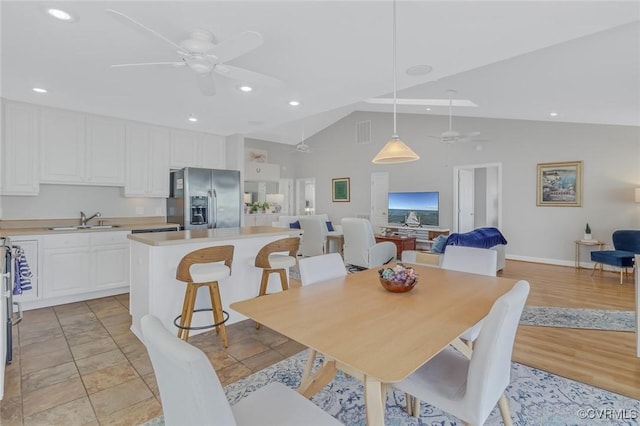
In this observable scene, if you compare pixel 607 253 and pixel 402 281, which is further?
pixel 607 253

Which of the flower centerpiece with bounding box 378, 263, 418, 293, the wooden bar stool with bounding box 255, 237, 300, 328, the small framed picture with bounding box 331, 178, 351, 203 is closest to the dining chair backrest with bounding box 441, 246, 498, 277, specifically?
the flower centerpiece with bounding box 378, 263, 418, 293

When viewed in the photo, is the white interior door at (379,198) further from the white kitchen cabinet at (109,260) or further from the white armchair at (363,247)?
the white kitchen cabinet at (109,260)

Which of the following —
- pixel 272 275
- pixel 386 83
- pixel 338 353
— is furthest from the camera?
pixel 272 275

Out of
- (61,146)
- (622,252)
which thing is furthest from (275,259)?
(622,252)

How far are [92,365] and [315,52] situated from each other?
299 cm

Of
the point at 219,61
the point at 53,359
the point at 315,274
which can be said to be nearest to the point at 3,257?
the point at 53,359

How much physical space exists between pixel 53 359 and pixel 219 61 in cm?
266

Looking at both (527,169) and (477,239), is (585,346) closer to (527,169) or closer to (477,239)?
(477,239)

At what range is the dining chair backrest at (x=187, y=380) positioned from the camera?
798 mm

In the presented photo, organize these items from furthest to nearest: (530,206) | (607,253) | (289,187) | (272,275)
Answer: (289,187) < (530,206) < (607,253) < (272,275)

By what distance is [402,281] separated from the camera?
1784 millimetres

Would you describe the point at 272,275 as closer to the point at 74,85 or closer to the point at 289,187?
the point at 74,85

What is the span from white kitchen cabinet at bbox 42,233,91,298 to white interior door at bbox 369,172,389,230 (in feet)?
21.6

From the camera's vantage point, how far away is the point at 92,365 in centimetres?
244
